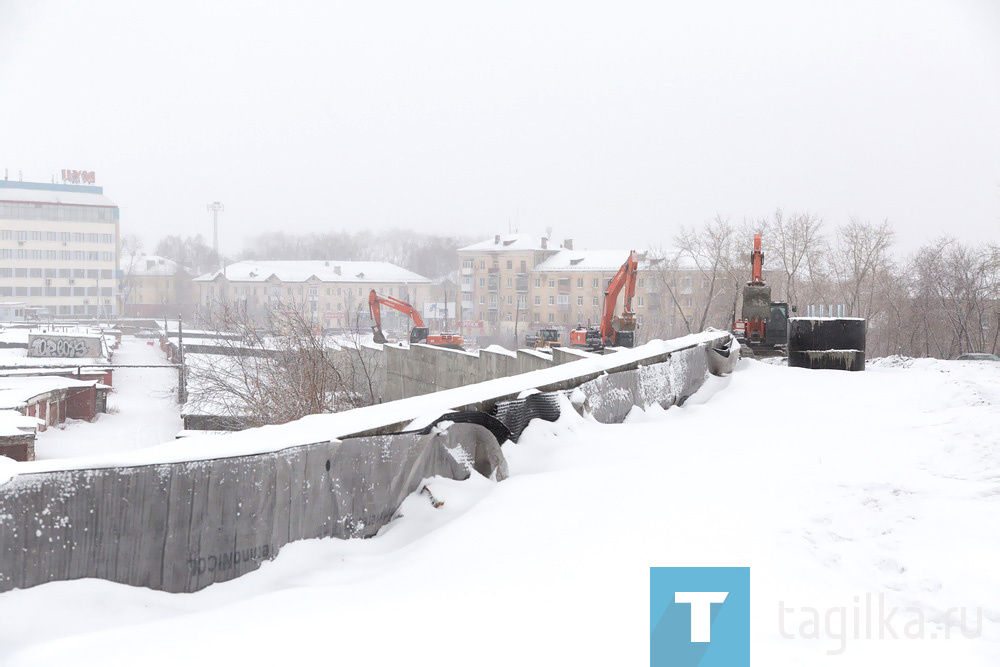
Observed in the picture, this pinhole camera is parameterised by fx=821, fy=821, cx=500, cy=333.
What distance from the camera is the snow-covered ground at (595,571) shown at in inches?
118

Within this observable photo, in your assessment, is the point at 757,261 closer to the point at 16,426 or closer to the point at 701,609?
the point at 16,426

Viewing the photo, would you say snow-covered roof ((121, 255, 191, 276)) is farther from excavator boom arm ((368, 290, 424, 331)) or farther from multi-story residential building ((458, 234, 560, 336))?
excavator boom arm ((368, 290, 424, 331))

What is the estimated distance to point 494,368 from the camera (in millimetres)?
20016

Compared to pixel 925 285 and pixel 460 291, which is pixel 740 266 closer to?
pixel 925 285

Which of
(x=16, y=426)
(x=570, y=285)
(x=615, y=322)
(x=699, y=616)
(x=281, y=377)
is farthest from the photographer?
(x=570, y=285)

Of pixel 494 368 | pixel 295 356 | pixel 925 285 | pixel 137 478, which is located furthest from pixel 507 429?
pixel 925 285

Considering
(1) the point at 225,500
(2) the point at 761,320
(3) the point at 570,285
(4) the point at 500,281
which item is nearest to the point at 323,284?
(4) the point at 500,281

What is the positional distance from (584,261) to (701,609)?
91586 millimetres

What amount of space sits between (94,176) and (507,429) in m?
127

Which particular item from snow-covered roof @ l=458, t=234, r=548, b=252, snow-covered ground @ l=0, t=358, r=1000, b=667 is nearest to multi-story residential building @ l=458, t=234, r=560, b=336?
snow-covered roof @ l=458, t=234, r=548, b=252

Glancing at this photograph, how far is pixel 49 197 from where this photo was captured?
110 metres

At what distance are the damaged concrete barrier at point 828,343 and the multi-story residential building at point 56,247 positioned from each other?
109 metres

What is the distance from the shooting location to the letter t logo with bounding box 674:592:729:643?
3131 mm

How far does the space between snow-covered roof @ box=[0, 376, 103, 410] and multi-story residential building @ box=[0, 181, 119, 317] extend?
257 feet
